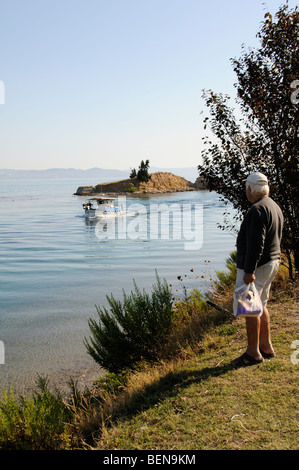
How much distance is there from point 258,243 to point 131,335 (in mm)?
3546

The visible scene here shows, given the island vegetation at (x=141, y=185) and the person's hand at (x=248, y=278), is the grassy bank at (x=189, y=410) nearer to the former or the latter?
the person's hand at (x=248, y=278)

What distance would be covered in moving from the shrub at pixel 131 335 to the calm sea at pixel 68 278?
3.64 feet

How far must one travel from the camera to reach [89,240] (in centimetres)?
3369

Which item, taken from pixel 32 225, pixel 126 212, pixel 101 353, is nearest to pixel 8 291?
pixel 101 353

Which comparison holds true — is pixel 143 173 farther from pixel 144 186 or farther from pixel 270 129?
pixel 270 129

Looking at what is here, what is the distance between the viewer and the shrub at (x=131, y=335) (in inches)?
274

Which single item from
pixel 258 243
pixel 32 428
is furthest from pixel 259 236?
pixel 32 428

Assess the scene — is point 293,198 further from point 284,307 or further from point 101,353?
point 101,353

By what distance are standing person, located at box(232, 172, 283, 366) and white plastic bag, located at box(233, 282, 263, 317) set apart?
0.37ft

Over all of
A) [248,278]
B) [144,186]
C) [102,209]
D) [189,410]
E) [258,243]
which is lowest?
[189,410]

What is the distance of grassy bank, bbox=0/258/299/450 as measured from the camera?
387cm

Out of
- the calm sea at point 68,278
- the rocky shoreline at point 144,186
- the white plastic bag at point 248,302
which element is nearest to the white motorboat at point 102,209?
the calm sea at point 68,278

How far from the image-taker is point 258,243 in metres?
4.74

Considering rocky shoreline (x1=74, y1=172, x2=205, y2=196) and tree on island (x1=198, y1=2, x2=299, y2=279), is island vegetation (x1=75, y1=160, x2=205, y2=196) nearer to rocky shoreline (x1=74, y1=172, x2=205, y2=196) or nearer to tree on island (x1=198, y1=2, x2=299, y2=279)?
rocky shoreline (x1=74, y1=172, x2=205, y2=196)
